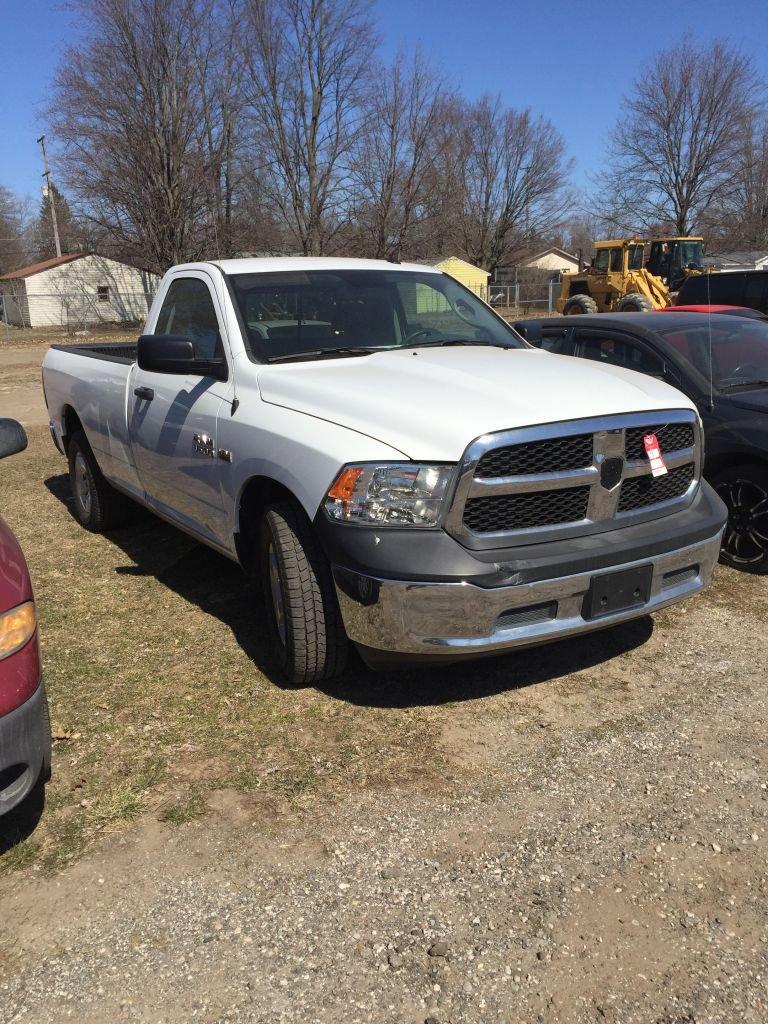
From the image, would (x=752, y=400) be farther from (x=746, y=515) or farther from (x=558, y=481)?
(x=558, y=481)

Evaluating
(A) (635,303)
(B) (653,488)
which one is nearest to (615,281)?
(A) (635,303)

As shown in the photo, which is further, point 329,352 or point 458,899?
point 329,352

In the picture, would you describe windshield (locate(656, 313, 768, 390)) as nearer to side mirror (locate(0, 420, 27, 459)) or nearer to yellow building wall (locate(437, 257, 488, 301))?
side mirror (locate(0, 420, 27, 459))

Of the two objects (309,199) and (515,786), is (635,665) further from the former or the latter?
(309,199)

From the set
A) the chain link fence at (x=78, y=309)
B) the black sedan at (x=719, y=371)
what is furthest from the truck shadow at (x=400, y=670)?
the chain link fence at (x=78, y=309)

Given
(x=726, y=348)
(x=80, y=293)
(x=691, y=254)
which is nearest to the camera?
(x=726, y=348)

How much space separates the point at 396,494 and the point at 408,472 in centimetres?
9

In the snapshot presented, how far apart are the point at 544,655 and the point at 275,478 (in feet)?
5.25

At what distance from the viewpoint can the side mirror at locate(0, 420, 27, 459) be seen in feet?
10.3

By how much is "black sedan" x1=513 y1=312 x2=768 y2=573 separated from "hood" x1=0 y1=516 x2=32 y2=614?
3.48 m

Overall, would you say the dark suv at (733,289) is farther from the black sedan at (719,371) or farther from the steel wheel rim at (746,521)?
the steel wheel rim at (746,521)

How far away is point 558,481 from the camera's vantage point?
331 centimetres

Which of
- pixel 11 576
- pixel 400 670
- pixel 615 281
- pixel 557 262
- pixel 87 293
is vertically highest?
pixel 557 262

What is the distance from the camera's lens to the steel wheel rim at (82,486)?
6.43 m
